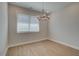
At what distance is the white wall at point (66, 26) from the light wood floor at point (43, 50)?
0.15 m

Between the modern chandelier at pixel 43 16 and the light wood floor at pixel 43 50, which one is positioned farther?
the modern chandelier at pixel 43 16

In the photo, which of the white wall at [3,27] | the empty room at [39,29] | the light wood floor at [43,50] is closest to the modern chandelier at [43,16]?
the empty room at [39,29]

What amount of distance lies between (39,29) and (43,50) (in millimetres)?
477

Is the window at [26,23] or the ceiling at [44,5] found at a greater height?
the ceiling at [44,5]

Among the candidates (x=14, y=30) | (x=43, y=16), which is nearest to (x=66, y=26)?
(x=43, y=16)

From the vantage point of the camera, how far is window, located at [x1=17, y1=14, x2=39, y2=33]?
1.97m

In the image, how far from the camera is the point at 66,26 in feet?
6.86

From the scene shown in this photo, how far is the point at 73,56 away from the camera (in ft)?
6.04

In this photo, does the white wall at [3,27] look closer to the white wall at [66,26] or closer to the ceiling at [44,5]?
the ceiling at [44,5]

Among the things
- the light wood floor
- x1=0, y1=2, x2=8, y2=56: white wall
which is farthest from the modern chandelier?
x1=0, y1=2, x2=8, y2=56: white wall

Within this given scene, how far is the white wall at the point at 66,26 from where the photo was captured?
2.01 metres

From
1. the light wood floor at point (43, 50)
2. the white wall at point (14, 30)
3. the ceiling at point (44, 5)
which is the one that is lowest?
the light wood floor at point (43, 50)

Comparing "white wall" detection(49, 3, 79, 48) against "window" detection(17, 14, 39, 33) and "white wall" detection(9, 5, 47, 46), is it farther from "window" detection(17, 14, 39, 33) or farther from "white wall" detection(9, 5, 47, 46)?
"window" detection(17, 14, 39, 33)

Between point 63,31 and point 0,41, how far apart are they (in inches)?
53.0
